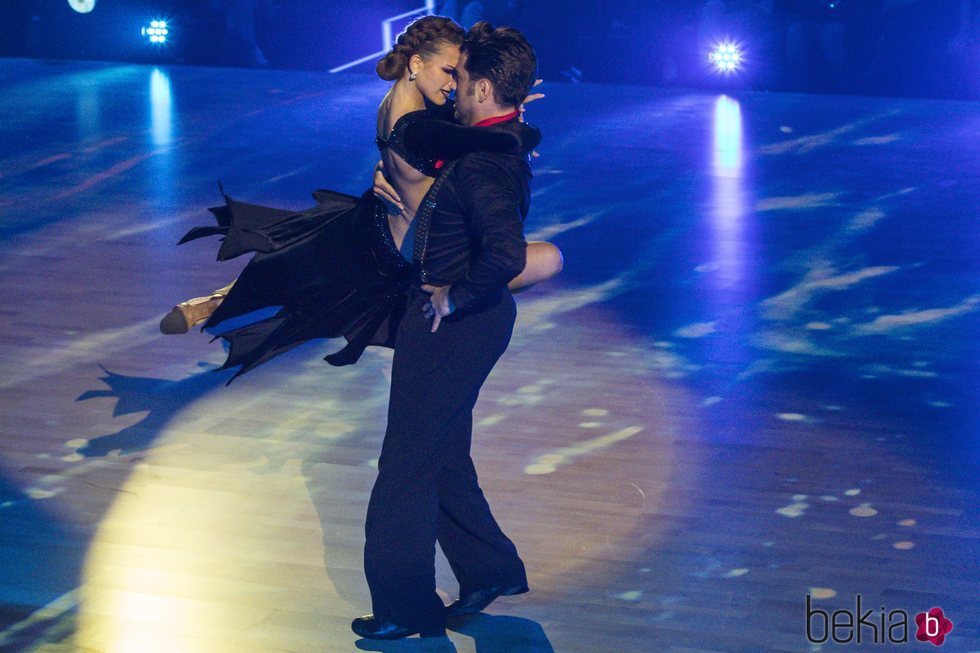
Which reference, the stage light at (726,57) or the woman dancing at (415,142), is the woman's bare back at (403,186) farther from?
the stage light at (726,57)

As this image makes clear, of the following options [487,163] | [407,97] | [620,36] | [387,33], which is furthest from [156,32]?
[487,163]

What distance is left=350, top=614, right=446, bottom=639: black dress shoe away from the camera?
10.8 feet

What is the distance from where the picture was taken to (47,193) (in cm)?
888

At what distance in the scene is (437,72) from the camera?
376 cm

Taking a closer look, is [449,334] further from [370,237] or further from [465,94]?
[370,237]

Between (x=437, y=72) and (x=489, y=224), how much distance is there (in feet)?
2.94

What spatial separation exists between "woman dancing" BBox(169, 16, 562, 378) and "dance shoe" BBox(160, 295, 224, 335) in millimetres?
707

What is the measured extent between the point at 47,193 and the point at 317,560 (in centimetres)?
582

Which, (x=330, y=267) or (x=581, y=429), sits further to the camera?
(x=581, y=429)

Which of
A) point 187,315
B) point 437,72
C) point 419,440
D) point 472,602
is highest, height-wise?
point 437,72

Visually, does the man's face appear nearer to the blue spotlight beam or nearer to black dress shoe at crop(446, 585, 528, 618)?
black dress shoe at crop(446, 585, 528, 618)

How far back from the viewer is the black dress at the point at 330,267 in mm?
3277

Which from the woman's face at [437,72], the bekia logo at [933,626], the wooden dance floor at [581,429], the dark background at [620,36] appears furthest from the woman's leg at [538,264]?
the dark background at [620,36]

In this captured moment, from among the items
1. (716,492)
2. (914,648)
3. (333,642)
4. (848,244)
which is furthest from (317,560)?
(848,244)
